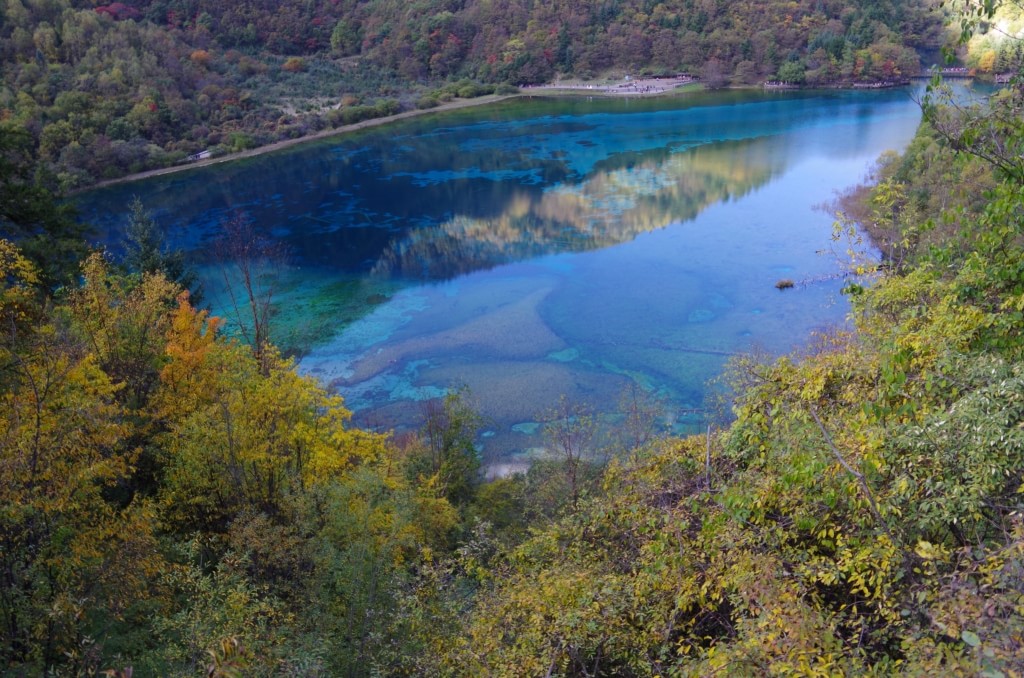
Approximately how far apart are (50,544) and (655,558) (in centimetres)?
747

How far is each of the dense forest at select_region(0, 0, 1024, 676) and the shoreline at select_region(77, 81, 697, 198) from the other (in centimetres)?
4778

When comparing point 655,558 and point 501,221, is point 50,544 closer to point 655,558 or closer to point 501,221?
point 655,558

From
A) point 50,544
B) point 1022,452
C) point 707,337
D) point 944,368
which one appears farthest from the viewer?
point 707,337

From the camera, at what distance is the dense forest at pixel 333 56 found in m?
60.8

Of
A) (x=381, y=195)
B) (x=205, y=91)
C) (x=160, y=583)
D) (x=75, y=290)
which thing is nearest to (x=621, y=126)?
(x=381, y=195)

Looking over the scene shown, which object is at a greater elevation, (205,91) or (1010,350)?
(205,91)

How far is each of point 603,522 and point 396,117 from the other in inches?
3122

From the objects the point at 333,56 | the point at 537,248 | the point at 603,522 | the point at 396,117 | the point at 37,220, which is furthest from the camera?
the point at 333,56

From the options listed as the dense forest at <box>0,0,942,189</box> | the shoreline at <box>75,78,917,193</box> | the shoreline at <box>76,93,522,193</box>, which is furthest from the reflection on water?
the shoreline at <box>75,78,917,193</box>

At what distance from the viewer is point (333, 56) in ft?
341

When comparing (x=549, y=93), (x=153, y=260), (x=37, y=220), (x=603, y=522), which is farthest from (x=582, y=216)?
(x=549, y=93)

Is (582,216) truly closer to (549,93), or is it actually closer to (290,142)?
(290,142)

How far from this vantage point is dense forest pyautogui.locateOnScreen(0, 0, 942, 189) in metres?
60.8

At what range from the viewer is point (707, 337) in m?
29.8
